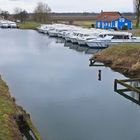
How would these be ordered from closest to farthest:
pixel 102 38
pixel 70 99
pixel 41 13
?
1. pixel 70 99
2. pixel 102 38
3. pixel 41 13

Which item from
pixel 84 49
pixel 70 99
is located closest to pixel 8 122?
pixel 70 99

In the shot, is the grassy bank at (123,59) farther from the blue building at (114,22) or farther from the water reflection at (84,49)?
the blue building at (114,22)

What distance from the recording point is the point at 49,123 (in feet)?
83.3

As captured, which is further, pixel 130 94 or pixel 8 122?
pixel 130 94

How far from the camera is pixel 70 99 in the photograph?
3234 centimetres

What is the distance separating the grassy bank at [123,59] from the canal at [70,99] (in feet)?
4.95

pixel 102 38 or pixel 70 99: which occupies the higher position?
pixel 102 38

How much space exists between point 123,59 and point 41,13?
114 meters

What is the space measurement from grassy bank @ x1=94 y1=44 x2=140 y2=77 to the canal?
151 centimetres

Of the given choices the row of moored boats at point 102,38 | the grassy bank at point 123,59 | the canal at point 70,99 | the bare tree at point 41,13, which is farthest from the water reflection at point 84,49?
the bare tree at point 41,13

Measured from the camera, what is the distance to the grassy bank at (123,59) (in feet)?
150

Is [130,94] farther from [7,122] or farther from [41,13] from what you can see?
[41,13]

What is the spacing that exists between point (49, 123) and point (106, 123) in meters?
3.60

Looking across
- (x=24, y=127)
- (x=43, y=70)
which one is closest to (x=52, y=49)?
(x=43, y=70)
